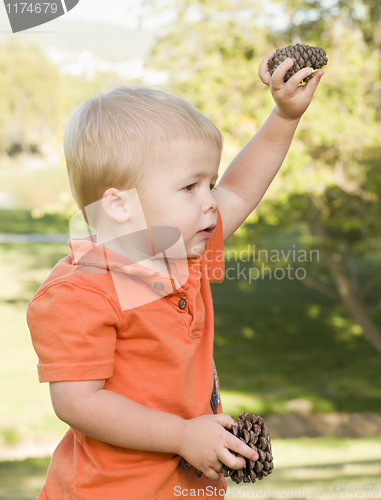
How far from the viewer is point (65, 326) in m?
1.02

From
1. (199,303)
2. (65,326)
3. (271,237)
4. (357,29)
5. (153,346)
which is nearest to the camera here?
(65,326)

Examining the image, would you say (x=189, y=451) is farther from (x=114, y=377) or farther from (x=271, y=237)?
(x=271, y=237)

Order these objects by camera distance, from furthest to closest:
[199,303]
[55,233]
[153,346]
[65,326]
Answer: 1. [55,233]
2. [199,303]
3. [153,346]
4. [65,326]

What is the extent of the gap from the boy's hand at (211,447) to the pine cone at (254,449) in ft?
0.05

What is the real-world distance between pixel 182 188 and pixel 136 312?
293 mm

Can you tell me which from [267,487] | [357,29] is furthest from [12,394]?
[357,29]

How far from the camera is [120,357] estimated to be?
113cm

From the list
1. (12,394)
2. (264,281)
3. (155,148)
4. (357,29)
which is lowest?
(264,281)

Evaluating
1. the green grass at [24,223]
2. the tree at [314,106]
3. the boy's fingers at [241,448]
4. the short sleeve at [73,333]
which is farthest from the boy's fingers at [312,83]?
the green grass at [24,223]

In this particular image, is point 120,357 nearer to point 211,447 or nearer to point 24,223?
point 211,447

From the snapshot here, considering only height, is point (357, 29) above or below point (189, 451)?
below

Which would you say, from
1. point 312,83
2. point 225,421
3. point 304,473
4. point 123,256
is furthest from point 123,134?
point 304,473

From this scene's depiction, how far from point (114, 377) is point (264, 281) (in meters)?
15.2

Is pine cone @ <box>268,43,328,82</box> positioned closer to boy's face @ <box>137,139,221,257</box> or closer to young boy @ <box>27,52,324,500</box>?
young boy @ <box>27,52,324,500</box>
